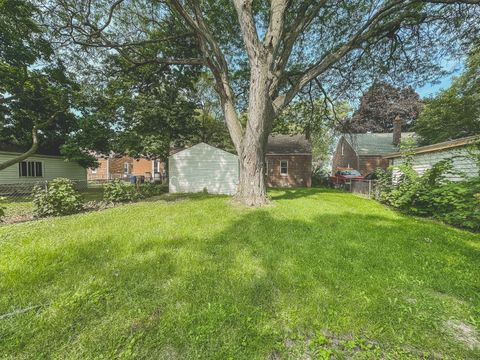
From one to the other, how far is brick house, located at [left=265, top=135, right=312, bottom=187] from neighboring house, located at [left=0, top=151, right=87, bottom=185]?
639 inches

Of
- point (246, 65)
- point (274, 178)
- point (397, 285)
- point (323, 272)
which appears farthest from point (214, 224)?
point (274, 178)

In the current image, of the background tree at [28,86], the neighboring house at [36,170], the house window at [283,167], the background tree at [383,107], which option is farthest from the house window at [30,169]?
the background tree at [383,107]

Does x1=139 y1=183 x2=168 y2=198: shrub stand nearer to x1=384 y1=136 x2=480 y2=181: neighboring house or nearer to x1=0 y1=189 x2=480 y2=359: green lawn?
x1=0 y1=189 x2=480 y2=359: green lawn

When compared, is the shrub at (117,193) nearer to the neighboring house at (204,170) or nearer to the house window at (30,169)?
the neighboring house at (204,170)

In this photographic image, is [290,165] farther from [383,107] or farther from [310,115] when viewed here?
[383,107]

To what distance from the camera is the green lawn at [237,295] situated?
69.4 inches

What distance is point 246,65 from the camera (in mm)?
11414

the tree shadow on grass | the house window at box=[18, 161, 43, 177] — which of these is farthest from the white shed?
Result: the house window at box=[18, 161, 43, 177]

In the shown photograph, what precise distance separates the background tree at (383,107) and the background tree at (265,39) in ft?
4.29

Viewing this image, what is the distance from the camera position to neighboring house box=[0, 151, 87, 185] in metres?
13.2

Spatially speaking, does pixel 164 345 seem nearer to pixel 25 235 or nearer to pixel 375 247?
pixel 375 247

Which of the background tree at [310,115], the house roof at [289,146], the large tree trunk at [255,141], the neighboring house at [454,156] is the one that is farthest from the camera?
the house roof at [289,146]

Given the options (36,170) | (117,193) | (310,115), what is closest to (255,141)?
(117,193)

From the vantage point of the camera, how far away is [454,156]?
7230mm
